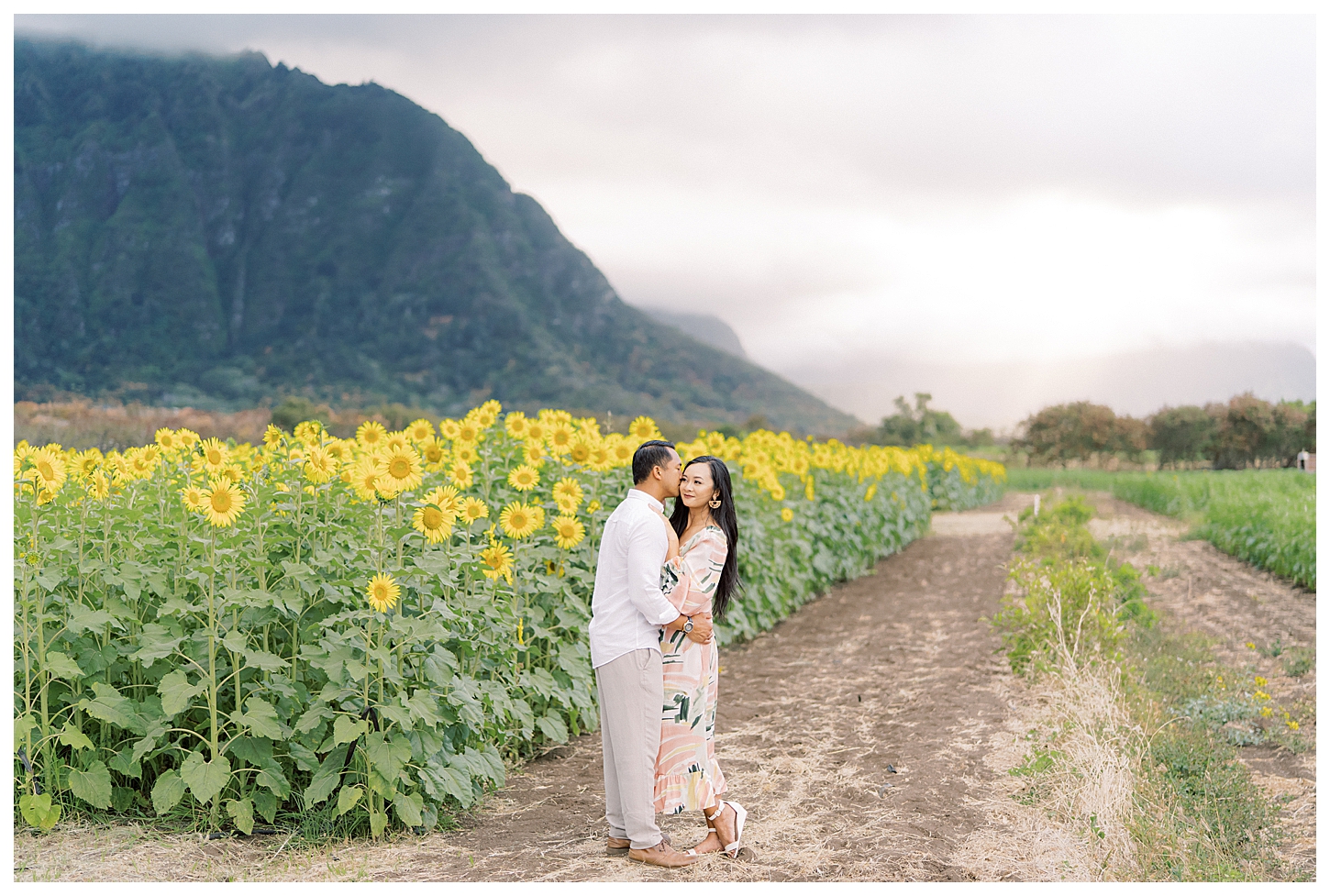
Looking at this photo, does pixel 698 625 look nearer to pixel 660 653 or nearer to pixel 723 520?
pixel 660 653

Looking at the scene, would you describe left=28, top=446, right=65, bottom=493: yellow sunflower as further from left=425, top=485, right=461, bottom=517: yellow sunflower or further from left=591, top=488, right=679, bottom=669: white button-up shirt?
left=591, top=488, right=679, bottom=669: white button-up shirt

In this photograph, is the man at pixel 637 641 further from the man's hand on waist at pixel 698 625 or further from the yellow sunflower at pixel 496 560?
the yellow sunflower at pixel 496 560

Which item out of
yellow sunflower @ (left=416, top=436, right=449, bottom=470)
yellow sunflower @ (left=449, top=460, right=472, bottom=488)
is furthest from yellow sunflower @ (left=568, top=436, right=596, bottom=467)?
yellow sunflower @ (left=449, top=460, right=472, bottom=488)

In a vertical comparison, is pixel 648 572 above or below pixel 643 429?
below

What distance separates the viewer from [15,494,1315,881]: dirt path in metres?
3.74

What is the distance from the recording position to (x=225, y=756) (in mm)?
3961

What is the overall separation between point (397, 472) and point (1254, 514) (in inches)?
507

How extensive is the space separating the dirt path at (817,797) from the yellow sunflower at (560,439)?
1.76 m

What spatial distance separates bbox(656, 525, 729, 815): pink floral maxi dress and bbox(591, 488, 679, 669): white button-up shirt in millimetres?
108

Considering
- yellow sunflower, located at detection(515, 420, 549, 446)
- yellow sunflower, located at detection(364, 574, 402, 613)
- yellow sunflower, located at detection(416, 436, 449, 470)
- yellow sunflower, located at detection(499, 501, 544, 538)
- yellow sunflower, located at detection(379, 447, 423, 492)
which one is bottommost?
yellow sunflower, located at detection(364, 574, 402, 613)

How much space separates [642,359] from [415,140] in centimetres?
5072

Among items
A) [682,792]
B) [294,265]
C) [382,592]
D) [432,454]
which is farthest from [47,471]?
[294,265]

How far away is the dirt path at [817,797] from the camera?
3744 millimetres

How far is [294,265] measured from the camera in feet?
342
